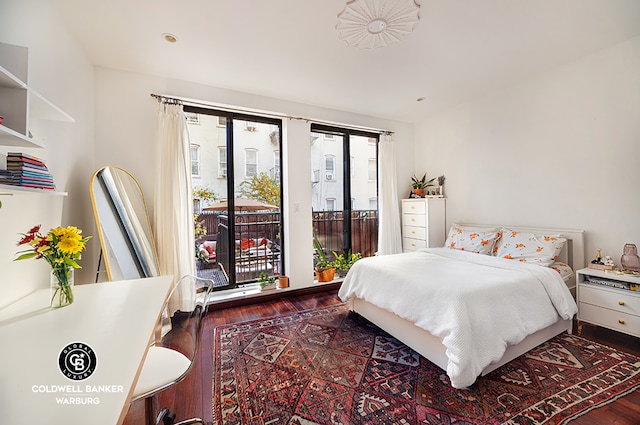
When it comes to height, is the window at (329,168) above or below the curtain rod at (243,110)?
below

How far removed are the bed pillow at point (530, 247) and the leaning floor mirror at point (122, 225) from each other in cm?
378

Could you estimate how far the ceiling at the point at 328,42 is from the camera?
6.30ft

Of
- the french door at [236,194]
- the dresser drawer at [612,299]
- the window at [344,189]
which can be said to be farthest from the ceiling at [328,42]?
the dresser drawer at [612,299]

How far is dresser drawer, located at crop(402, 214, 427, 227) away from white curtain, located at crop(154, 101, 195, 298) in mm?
3233

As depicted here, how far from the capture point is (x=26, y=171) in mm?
1202

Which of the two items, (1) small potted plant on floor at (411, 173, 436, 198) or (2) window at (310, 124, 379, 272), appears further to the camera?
(1) small potted plant on floor at (411, 173, 436, 198)

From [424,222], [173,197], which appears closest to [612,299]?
[424,222]

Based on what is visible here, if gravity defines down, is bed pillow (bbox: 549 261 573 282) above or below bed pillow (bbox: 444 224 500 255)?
below

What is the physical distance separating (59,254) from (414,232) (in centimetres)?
407

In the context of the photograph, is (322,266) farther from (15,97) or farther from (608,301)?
(15,97)

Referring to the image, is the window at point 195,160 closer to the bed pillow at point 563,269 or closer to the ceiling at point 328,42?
the ceiling at point 328,42

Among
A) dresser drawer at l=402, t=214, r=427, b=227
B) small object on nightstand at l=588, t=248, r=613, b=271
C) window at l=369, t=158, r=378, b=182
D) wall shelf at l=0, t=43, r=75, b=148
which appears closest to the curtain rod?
window at l=369, t=158, r=378, b=182

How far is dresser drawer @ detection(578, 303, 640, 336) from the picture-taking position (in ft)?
6.88

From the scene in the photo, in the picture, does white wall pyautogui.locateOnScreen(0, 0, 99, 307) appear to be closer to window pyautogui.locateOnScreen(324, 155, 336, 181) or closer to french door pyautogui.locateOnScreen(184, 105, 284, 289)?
french door pyautogui.locateOnScreen(184, 105, 284, 289)
